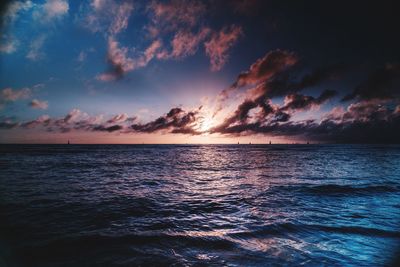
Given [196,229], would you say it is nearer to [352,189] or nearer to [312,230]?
[312,230]

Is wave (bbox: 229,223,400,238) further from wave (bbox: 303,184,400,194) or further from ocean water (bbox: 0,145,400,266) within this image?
wave (bbox: 303,184,400,194)

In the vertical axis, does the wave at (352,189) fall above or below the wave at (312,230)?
below

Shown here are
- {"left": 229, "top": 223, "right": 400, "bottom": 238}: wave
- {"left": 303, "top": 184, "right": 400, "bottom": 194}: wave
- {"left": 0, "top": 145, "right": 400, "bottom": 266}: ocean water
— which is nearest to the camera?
{"left": 0, "top": 145, "right": 400, "bottom": 266}: ocean water

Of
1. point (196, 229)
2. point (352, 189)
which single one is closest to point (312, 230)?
point (196, 229)

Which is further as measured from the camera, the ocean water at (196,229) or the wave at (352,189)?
the wave at (352,189)

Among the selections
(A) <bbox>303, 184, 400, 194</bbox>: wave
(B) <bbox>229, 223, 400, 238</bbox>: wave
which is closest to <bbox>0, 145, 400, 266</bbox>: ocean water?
(B) <bbox>229, 223, 400, 238</bbox>: wave

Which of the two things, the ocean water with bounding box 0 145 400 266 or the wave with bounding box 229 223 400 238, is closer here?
the ocean water with bounding box 0 145 400 266

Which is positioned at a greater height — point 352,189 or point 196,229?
point 196,229

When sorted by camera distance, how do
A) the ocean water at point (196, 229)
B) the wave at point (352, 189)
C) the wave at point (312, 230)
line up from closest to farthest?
1. the ocean water at point (196, 229)
2. the wave at point (312, 230)
3. the wave at point (352, 189)

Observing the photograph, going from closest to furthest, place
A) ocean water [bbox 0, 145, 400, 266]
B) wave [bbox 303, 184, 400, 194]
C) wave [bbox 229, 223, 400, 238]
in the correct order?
1. ocean water [bbox 0, 145, 400, 266]
2. wave [bbox 229, 223, 400, 238]
3. wave [bbox 303, 184, 400, 194]

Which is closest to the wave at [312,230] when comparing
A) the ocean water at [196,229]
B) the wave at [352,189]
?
the ocean water at [196,229]

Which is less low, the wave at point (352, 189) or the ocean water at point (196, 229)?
the ocean water at point (196, 229)

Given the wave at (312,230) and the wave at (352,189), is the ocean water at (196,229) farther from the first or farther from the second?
the wave at (352,189)

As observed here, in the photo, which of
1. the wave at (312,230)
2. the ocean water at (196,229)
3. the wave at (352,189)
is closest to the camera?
the ocean water at (196,229)
